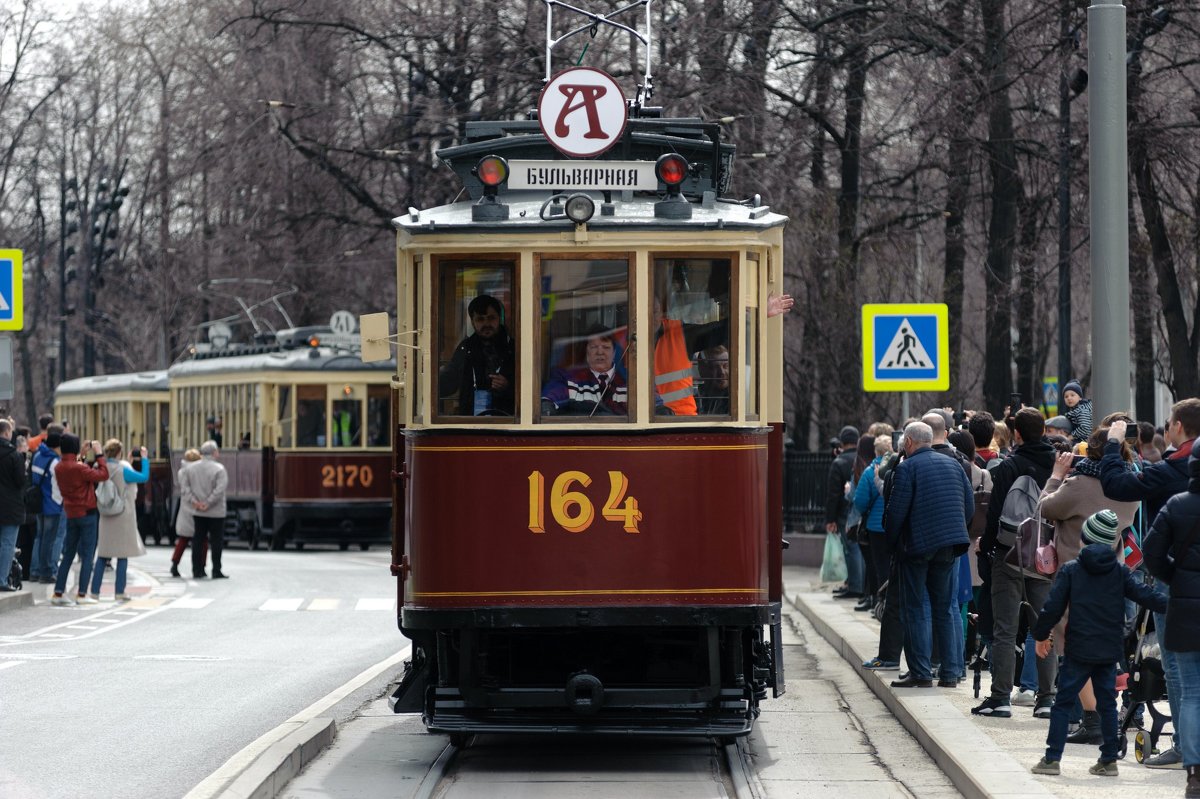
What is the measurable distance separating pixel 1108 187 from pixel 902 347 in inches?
176

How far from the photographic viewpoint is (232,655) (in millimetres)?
16141

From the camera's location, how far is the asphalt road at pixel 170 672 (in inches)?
410

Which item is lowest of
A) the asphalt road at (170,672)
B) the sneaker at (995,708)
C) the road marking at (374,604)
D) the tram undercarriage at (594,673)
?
the road marking at (374,604)

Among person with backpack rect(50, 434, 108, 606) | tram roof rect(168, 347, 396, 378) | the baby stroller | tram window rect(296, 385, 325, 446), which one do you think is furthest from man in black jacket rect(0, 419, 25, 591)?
the baby stroller

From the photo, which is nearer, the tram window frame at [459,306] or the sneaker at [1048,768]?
the sneaker at [1048,768]

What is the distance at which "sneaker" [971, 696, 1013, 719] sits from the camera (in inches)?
448

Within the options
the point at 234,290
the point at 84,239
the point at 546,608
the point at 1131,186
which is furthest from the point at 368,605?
the point at 84,239

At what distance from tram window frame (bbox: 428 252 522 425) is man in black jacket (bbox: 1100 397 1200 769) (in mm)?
2930

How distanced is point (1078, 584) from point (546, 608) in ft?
8.41

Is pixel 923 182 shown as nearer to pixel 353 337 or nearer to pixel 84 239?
pixel 353 337

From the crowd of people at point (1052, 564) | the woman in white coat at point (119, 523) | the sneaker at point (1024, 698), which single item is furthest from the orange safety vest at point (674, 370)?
the woman in white coat at point (119, 523)

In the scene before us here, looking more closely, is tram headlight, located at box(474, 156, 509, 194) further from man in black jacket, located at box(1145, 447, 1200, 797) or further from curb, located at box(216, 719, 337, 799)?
man in black jacket, located at box(1145, 447, 1200, 797)

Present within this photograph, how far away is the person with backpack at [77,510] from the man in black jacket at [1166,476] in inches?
520

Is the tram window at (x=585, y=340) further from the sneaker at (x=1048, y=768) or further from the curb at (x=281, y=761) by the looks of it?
the sneaker at (x=1048, y=768)
